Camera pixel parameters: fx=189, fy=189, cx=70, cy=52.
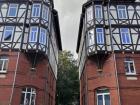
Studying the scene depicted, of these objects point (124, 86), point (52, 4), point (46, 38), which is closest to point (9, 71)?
point (46, 38)

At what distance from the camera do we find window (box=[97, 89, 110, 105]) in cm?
1967

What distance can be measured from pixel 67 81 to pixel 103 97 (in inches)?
696

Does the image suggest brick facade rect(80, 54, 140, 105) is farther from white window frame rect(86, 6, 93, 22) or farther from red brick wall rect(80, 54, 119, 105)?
white window frame rect(86, 6, 93, 22)

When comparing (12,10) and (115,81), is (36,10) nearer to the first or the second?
(12,10)

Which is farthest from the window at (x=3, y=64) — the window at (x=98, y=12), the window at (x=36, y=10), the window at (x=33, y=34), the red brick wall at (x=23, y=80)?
the window at (x=98, y=12)

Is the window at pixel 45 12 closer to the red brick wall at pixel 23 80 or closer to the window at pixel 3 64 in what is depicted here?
the red brick wall at pixel 23 80

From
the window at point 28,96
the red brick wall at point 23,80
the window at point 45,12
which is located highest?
the window at point 45,12

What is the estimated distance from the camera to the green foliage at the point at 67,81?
37.0 metres

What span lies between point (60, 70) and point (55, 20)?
550 inches

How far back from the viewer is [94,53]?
68.3 feet

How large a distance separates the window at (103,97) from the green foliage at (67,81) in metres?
16.9

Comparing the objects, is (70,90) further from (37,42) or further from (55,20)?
(37,42)

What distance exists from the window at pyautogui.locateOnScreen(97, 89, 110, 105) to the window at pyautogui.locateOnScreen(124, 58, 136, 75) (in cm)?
332

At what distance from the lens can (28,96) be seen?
64.7 feet
